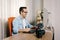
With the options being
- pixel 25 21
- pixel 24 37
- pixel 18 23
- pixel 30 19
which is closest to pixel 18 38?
pixel 24 37

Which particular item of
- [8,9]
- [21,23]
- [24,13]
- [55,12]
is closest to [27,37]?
[21,23]

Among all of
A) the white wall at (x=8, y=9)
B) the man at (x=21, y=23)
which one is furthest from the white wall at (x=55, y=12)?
the man at (x=21, y=23)

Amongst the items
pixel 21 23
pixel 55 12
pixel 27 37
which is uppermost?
pixel 55 12

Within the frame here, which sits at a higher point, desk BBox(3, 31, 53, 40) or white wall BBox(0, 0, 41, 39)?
white wall BBox(0, 0, 41, 39)

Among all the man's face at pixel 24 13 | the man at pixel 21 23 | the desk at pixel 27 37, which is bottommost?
the desk at pixel 27 37

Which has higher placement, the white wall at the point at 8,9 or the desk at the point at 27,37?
the white wall at the point at 8,9

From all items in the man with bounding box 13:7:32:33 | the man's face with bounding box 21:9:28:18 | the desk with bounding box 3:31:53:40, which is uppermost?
the man's face with bounding box 21:9:28:18

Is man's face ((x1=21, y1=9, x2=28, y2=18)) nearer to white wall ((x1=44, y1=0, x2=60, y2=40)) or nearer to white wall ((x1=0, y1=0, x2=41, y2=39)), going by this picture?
white wall ((x1=0, y1=0, x2=41, y2=39))

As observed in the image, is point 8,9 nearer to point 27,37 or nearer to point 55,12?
point 27,37

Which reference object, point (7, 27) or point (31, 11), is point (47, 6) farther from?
point (7, 27)

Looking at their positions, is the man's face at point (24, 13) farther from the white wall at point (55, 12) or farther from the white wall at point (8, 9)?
the white wall at point (55, 12)

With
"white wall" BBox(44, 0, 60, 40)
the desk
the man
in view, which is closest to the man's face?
the man

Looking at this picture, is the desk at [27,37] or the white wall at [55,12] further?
the white wall at [55,12]

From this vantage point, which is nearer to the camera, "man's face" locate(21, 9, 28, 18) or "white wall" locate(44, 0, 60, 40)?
"man's face" locate(21, 9, 28, 18)
